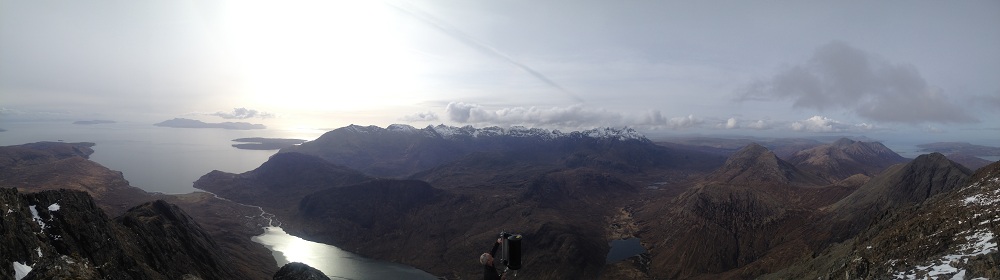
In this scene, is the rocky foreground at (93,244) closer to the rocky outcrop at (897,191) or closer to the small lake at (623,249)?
the small lake at (623,249)

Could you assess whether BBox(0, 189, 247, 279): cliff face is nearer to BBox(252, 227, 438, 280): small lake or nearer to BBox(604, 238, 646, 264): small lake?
BBox(252, 227, 438, 280): small lake

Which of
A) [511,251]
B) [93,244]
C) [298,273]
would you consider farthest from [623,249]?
[511,251]

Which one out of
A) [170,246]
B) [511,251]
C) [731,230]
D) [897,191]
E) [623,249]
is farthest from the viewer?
[623,249]

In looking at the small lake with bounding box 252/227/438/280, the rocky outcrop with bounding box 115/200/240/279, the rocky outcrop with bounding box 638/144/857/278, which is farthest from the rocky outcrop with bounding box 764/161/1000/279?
the small lake with bounding box 252/227/438/280

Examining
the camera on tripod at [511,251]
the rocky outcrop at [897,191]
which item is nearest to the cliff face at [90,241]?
the camera on tripod at [511,251]

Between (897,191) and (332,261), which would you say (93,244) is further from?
(897,191)

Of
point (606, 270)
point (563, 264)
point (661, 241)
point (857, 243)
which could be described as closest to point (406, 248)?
point (563, 264)

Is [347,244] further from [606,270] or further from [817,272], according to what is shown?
[817,272]
